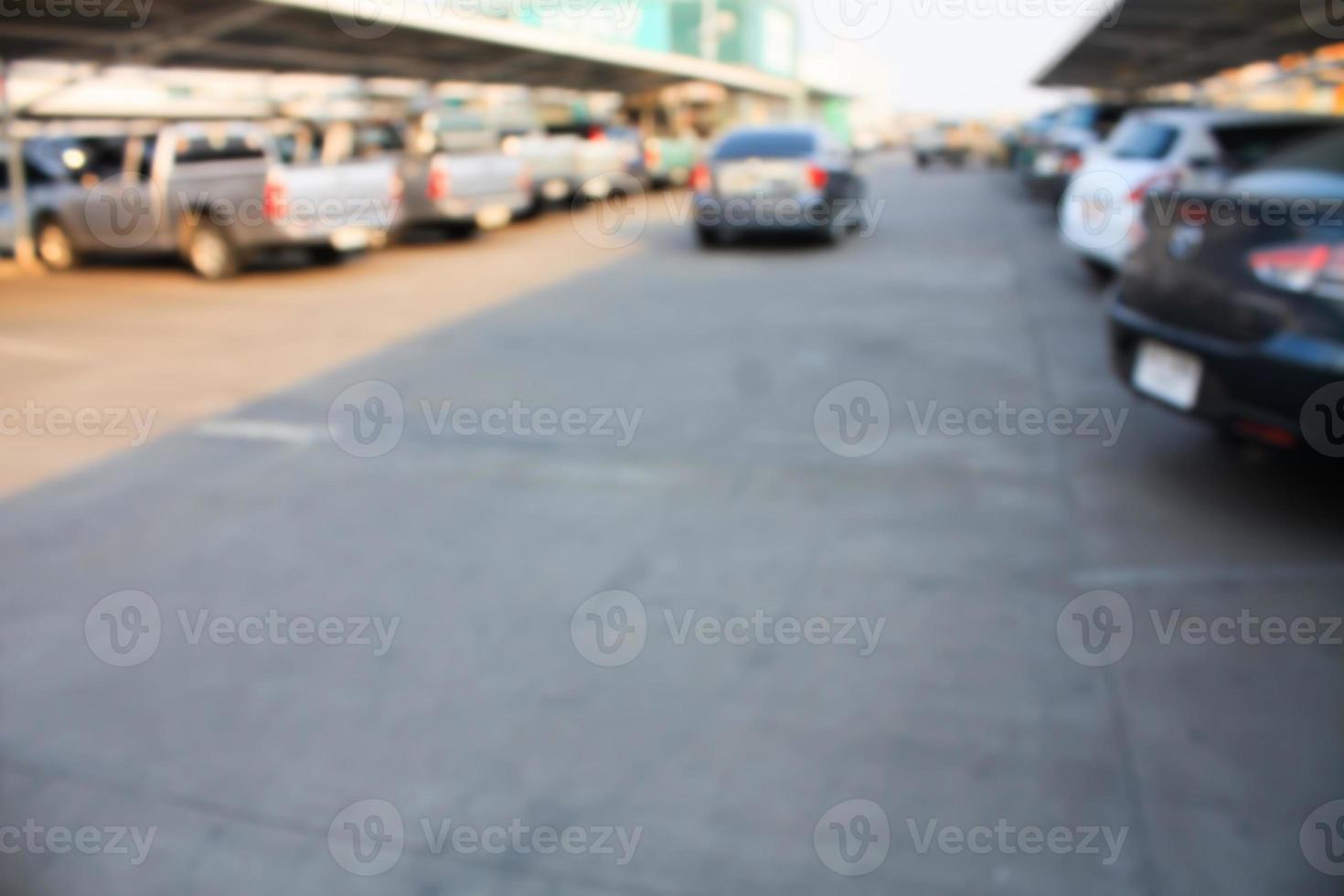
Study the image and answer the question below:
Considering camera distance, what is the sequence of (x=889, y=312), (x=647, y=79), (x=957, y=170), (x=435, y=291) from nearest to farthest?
(x=889, y=312) → (x=435, y=291) → (x=647, y=79) → (x=957, y=170)

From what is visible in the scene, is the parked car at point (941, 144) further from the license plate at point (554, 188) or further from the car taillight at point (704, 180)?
the car taillight at point (704, 180)

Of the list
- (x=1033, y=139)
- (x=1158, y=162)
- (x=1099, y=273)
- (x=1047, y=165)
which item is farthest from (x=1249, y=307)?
(x=1033, y=139)

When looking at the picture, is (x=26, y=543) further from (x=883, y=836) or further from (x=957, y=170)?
(x=957, y=170)

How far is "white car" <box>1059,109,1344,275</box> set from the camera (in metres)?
Result: 8.74

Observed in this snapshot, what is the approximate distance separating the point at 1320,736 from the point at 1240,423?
1.65m

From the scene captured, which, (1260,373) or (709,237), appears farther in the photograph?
(709,237)

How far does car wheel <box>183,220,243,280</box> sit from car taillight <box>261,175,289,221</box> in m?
0.85

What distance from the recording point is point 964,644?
3.62 m

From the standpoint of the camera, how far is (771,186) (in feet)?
43.7

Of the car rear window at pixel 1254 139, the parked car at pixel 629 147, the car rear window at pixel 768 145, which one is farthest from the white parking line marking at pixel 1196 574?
the parked car at pixel 629 147

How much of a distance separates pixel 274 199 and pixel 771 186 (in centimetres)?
598

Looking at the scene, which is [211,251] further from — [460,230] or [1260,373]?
[1260,373]

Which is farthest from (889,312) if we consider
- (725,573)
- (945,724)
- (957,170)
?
(957,170)

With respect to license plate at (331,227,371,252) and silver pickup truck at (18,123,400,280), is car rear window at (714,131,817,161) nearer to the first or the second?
silver pickup truck at (18,123,400,280)
